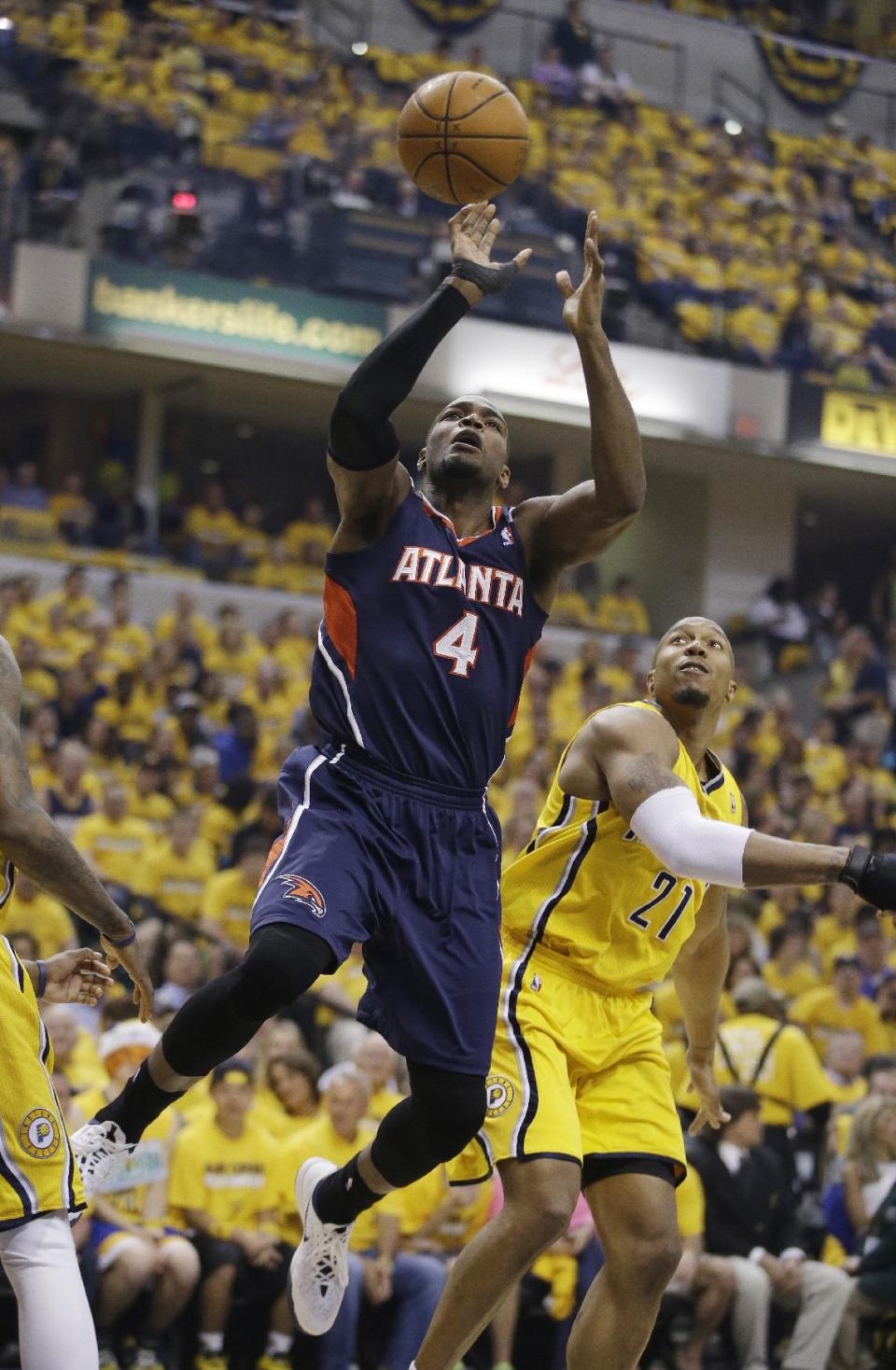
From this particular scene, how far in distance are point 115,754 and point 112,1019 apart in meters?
5.12

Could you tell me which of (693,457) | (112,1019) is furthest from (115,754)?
(693,457)

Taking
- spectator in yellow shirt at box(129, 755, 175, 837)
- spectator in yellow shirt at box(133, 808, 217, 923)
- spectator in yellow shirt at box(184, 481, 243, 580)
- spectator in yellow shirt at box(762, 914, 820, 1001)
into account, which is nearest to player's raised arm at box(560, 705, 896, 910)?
spectator in yellow shirt at box(133, 808, 217, 923)

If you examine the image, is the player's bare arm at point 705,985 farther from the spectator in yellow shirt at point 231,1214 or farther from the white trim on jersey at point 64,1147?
the spectator in yellow shirt at point 231,1214

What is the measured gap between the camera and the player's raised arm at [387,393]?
453 centimetres

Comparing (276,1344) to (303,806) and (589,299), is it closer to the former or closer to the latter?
(303,806)

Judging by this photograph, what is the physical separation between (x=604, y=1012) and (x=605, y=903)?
31 cm

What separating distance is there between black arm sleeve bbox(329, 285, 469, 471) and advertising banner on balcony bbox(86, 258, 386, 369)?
44.1 feet

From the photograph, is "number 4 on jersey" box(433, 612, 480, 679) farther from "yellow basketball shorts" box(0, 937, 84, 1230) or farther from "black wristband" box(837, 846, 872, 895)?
"yellow basketball shorts" box(0, 937, 84, 1230)

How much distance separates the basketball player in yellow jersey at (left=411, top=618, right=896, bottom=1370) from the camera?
4941 millimetres

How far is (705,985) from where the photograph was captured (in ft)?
18.9

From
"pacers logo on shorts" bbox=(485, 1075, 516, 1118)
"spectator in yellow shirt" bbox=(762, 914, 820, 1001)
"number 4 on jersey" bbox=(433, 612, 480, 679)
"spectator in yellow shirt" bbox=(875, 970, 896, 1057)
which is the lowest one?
"spectator in yellow shirt" bbox=(875, 970, 896, 1057)

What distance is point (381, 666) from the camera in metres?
4.73

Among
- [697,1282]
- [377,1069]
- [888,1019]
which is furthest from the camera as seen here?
[888,1019]

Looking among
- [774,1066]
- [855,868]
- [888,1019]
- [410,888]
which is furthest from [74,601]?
[855,868]
